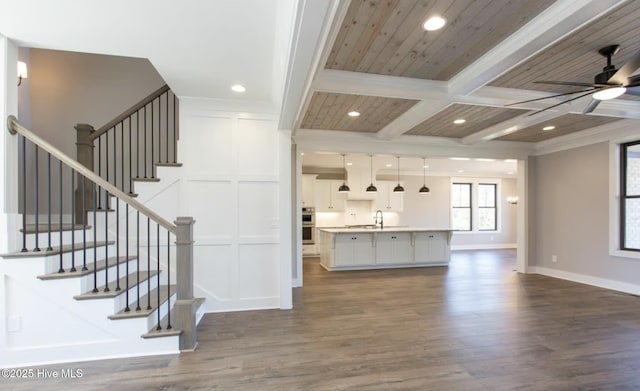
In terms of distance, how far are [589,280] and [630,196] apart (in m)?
1.58

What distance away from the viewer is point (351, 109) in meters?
4.20

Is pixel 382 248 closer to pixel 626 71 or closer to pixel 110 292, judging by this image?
pixel 626 71

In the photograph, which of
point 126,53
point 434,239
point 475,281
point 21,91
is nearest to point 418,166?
point 434,239

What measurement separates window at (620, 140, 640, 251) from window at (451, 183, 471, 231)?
5.40m

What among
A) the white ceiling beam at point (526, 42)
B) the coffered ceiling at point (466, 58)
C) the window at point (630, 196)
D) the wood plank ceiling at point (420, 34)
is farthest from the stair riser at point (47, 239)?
the window at point (630, 196)

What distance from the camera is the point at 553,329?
Answer: 3.34m

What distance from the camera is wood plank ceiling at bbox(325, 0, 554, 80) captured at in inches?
83.0

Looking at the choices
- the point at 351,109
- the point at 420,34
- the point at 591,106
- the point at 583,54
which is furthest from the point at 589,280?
the point at 420,34

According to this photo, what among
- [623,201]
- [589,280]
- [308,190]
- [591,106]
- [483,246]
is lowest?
[483,246]

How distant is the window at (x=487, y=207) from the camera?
10.7m

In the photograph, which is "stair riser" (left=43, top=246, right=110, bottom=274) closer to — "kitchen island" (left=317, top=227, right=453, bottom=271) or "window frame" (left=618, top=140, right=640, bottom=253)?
"kitchen island" (left=317, top=227, right=453, bottom=271)

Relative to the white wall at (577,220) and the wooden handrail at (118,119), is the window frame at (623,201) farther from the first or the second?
the wooden handrail at (118,119)

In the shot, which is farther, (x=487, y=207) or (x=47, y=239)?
(x=487, y=207)

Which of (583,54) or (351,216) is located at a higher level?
(583,54)
